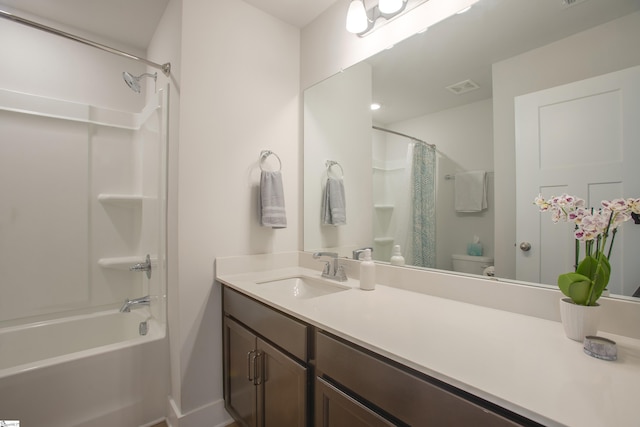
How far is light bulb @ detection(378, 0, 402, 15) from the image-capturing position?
53.4 inches

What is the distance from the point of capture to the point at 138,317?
82.7 inches

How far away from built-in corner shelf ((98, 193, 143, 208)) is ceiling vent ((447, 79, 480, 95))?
2.26 metres

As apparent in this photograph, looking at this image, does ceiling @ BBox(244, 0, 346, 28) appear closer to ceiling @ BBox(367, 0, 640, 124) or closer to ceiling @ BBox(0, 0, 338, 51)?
ceiling @ BBox(0, 0, 338, 51)

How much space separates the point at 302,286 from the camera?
171cm

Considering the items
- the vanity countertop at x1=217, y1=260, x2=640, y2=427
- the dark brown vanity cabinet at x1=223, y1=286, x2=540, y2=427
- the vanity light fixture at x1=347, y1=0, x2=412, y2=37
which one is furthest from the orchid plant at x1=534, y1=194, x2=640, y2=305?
the vanity light fixture at x1=347, y1=0, x2=412, y2=37

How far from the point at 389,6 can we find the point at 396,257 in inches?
49.1

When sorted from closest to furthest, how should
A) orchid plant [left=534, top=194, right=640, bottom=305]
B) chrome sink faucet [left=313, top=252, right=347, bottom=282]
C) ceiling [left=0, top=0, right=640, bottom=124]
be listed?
orchid plant [left=534, top=194, right=640, bottom=305], ceiling [left=0, top=0, right=640, bottom=124], chrome sink faucet [left=313, top=252, right=347, bottom=282]

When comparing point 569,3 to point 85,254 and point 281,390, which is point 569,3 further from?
point 85,254

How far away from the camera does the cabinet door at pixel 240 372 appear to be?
1346 millimetres

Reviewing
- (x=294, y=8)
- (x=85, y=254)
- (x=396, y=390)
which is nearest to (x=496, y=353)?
(x=396, y=390)

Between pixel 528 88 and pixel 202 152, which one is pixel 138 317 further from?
pixel 528 88

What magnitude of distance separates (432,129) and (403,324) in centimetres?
89

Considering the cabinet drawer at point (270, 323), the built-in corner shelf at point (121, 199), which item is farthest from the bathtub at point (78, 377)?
the built-in corner shelf at point (121, 199)

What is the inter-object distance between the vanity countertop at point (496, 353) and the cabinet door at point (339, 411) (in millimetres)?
194
